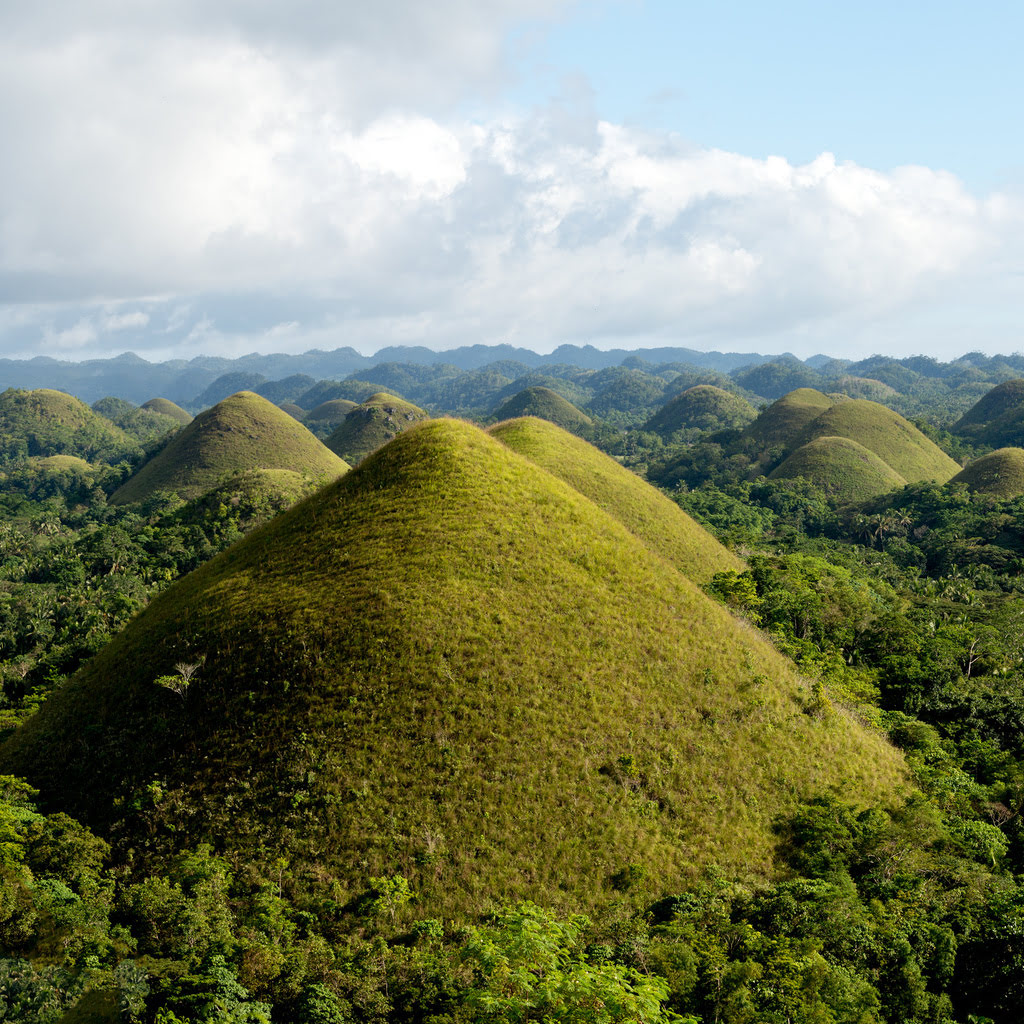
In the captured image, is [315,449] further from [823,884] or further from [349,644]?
[823,884]

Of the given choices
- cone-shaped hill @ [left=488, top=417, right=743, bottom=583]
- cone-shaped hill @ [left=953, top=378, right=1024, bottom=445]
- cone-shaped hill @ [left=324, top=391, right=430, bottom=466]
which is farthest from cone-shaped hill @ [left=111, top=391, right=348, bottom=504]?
cone-shaped hill @ [left=953, top=378, right=1024, bottom=445]

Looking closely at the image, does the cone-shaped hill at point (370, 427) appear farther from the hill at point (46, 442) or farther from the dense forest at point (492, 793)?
the dense forest at point (492, 793)

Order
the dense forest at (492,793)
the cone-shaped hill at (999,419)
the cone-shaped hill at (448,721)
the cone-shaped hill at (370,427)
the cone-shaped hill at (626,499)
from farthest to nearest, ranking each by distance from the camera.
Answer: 1. the cone-shaped hill at (370,427)
2. the cone-shaped hill at (999,419)
3. the cone-shaped hill at (626,499)
4. the cone-shaped hill at (448,721)
5. the dense forest at (492,793)

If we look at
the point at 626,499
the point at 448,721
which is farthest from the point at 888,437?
the point at 448,721

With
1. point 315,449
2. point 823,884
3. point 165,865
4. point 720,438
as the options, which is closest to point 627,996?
point 823,884

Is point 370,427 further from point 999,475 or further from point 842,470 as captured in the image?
point 999,475

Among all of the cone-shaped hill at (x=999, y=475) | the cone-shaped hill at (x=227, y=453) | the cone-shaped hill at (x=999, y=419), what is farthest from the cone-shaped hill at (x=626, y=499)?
the cone-shaped hill at (x=999, y=419)
